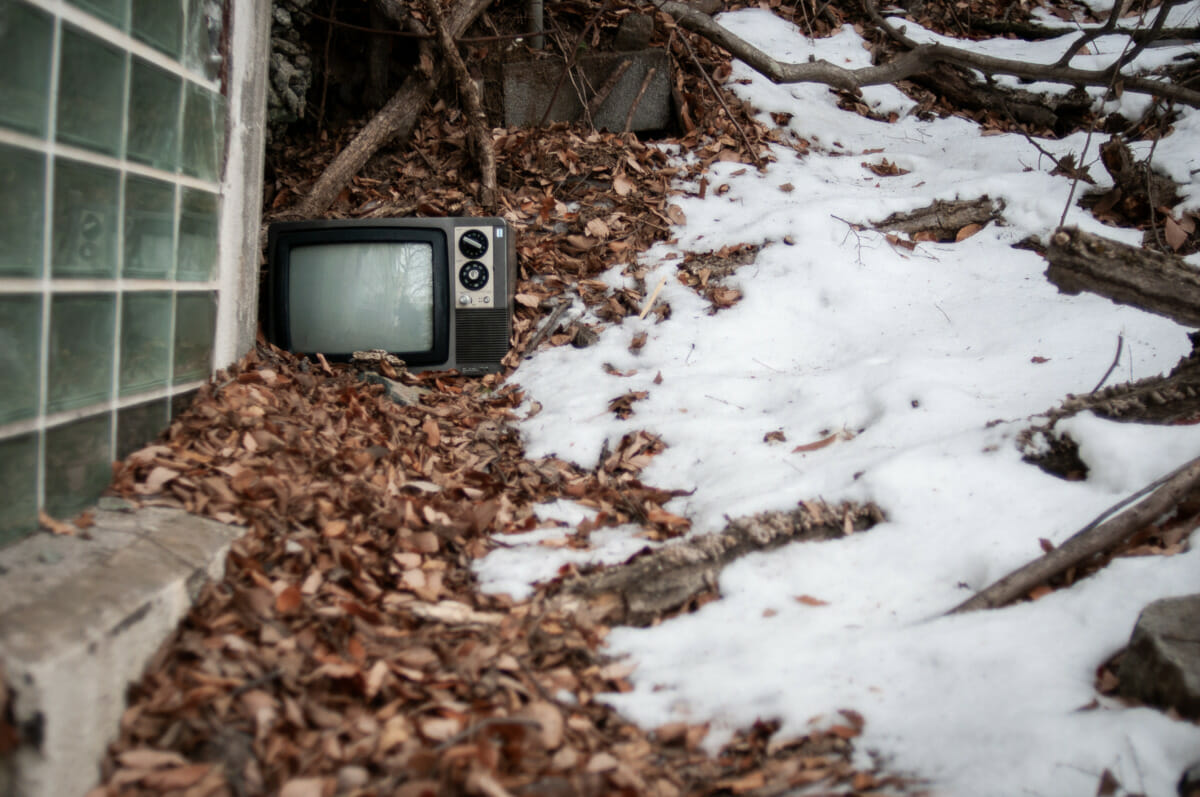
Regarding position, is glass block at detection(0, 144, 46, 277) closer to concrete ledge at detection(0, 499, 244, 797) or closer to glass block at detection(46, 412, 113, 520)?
glass block at detection(46, 412, 113, 520)

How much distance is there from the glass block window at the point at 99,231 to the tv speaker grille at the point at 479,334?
3.72ft

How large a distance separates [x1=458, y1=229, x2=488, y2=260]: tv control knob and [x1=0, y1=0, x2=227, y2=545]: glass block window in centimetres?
111

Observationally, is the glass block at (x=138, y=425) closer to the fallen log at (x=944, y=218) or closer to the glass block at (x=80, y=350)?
the glass block at (x=80, y=350)

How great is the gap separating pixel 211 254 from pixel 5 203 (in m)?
1.04

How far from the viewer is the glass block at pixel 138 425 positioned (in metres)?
2.25

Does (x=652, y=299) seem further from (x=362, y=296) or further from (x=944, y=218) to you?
(x=944, y=218)

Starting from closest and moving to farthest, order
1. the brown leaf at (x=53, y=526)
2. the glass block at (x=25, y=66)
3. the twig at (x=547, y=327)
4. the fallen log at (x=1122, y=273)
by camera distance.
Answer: the glass block at (x=25, y=66), the brown leaf at (x=53, y=526), the fallen log at (x=1122, y=273), the twig at (x=547, y=327)

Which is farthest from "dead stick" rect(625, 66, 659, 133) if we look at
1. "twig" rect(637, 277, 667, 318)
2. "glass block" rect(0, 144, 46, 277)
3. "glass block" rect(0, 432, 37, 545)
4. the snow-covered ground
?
"glass block" rect(0, 432, 37, 545)

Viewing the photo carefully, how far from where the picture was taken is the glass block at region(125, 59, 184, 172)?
7.47 feet

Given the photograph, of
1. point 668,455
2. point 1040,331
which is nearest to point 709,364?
point 668,455

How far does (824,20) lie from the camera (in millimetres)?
5926

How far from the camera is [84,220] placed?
206 centimetres

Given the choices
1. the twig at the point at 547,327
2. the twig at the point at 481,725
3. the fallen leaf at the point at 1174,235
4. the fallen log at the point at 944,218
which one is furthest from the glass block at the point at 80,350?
the fallen leaf at the point at 1174,235

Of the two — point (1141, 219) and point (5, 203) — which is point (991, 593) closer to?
point (5, 203)
